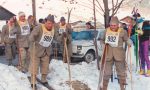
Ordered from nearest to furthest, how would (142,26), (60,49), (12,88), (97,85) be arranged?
(12,88), (97,85), (142,26), (60,49)

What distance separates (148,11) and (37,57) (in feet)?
170

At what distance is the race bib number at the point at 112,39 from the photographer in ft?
39.1

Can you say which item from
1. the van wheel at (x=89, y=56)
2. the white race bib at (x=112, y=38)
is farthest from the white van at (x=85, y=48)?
the white race bib at (x=112, y=38)

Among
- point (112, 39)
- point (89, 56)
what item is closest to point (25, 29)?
point (112, 39)

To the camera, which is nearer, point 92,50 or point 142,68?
point 142,68

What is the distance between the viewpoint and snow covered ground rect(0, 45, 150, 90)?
12250 millimetres

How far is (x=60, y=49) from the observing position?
60.4ft

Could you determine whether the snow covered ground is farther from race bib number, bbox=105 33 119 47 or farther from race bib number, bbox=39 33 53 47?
race bib number, bbox=105 33 119 47

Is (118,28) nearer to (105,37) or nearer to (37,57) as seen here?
(105,37)

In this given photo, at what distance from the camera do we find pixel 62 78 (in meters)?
13.7

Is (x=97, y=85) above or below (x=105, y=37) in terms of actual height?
below

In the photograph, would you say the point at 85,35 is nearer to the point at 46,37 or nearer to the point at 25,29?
the point at 25,29

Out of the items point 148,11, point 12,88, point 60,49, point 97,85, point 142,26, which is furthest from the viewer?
point 148,11

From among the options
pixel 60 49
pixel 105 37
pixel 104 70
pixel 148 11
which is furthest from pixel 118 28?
pixel 148 11
